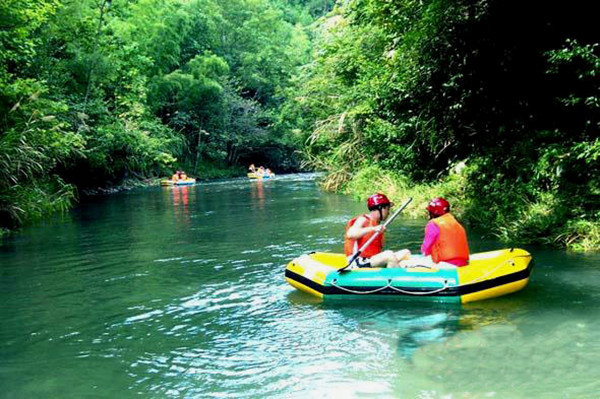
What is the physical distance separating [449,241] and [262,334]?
242cm

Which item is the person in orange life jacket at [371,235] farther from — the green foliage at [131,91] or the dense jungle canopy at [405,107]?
the green foliage at [131,91]

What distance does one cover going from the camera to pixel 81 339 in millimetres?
6000

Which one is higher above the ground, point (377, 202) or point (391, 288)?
point (377, 202)

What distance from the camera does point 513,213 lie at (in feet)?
34.2

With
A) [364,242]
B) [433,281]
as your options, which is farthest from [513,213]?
[433,281]

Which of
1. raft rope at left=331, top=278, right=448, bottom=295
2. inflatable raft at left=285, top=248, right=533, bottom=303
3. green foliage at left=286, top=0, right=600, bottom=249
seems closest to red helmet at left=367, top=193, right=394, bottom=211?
inflatable raft at left=285, top=248, right=533, bottom=303

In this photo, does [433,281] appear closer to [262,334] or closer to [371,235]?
[371,235]

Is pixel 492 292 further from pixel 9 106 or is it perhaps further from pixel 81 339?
pixel 9 106

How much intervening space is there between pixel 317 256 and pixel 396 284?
1430 mm

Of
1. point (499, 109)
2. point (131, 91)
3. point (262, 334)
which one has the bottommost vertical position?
point (262, 334)

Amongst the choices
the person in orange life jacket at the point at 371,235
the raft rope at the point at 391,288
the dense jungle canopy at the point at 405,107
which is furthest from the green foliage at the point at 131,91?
the raft rope at the point at 391,288

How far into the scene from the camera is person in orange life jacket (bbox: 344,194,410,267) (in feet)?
23.4

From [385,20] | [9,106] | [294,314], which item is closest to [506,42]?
[385,20]

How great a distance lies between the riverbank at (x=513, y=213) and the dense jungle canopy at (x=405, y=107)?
28 millimetres
